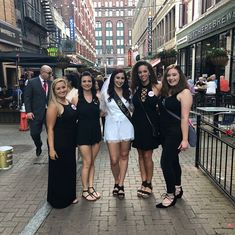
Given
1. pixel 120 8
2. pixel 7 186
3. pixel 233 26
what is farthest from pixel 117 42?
pixel 7 186

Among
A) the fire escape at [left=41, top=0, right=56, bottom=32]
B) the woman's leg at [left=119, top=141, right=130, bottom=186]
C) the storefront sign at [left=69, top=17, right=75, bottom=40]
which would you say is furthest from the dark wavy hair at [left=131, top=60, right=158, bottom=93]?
the storefront sign at [left=69, top=17, right=75, bottom=40]

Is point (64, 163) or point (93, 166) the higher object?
point (64, 163)

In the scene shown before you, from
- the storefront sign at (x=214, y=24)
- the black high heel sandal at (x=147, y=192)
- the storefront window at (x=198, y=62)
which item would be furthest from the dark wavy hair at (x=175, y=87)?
the storefront window at (x=198, y=62)

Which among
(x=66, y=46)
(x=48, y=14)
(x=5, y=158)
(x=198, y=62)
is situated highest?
(x=48, y=14)

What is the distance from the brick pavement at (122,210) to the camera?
349 centimetres

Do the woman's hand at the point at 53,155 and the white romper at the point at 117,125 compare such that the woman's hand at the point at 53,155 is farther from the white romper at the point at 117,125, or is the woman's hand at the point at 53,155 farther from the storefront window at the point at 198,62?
the storefront window at the point at 198,62

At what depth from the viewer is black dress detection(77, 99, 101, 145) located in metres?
4.03

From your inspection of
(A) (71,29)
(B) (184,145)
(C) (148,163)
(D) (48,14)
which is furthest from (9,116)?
(A) (71,29)

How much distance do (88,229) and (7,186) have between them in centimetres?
205

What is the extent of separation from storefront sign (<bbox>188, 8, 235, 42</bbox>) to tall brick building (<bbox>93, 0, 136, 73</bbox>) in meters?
97.6

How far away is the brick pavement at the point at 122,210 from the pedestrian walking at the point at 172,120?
12.8 inches

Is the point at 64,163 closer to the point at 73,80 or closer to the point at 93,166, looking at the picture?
the point at 93,166

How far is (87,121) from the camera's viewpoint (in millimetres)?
4059

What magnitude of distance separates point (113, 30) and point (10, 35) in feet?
336
